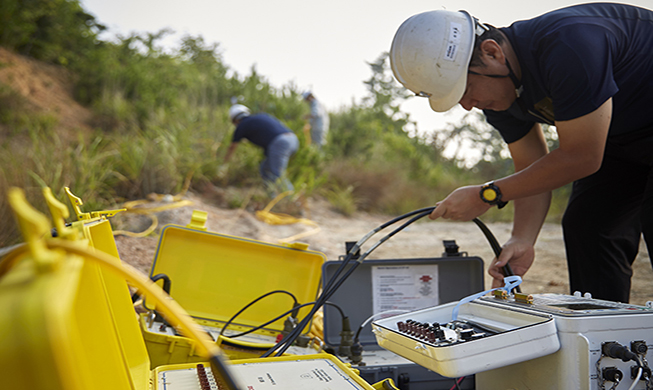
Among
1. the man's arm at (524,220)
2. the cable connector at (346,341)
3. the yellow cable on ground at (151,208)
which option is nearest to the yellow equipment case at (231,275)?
the cable connector at (346,341)

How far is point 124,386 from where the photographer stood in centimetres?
72

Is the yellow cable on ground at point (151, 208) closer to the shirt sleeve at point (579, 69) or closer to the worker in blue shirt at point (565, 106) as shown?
the worker in blue shirt at point (565, 106)

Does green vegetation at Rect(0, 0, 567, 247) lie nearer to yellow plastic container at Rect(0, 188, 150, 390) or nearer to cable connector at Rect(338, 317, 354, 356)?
cable connector at Rect(338, 317, 354, 356)

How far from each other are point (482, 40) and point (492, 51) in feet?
0.19

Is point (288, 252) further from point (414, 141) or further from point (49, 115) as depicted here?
point (414, 141)

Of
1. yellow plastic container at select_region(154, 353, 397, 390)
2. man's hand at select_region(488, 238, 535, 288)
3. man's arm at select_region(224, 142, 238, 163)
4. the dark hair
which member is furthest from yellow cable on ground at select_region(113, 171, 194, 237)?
the dark hair

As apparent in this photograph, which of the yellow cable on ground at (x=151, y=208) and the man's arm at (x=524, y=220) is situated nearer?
the man's arm at (x=524, y=220)

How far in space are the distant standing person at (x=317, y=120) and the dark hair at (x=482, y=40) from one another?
7.46 m

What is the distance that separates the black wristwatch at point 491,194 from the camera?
1581mm

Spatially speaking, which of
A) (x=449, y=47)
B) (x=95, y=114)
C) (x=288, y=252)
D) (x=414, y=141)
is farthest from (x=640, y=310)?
(x=414, y=141)

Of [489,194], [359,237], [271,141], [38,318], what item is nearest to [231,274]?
[489,194]

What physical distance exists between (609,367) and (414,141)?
43.9ft

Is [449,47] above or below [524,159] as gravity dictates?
above

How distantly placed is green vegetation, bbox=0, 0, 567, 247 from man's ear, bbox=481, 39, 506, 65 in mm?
3240
